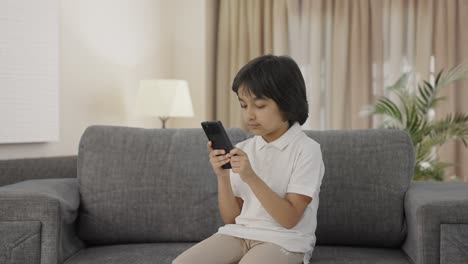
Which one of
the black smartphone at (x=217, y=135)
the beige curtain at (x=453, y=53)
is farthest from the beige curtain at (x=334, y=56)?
the black smartphone at (x=217, y=135)

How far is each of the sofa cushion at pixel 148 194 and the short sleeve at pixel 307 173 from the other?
20.8 inches

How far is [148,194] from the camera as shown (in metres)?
2.74

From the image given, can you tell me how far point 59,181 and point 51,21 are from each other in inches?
59.6

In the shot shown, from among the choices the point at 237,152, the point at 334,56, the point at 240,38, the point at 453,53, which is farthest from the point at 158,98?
the point at 237,152

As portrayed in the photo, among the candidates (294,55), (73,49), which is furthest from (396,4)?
(73,49)

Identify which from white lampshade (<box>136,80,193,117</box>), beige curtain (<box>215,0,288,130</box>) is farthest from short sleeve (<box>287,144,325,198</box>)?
beige curtain (<box>215,0,288,130</box>)

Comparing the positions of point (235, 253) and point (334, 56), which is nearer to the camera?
point (235, 253)

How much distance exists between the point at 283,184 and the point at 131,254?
0.62 metres

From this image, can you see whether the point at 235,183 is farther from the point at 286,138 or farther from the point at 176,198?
the point at 176,198

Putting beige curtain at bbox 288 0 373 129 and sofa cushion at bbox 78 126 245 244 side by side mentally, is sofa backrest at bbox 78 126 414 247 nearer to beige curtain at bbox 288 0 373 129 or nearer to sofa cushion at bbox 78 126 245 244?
sofa cushion at bbox 78 126 245 244

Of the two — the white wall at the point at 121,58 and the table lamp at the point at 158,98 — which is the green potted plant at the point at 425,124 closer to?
the table lamp at the point at 158,98

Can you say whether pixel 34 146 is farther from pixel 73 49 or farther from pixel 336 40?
pixel 336 40

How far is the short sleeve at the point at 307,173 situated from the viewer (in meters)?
2.23

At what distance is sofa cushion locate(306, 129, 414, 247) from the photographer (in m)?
2.60
